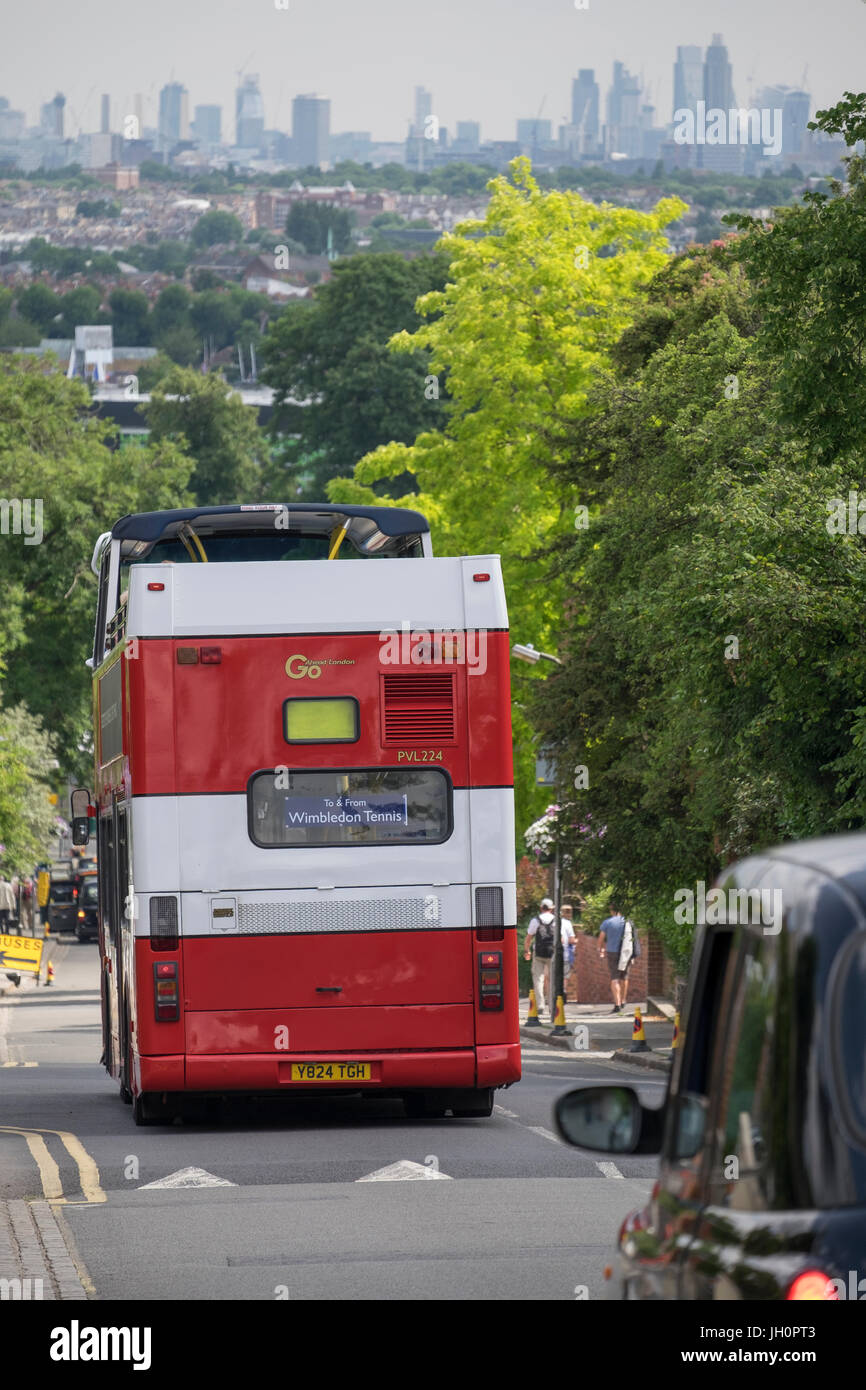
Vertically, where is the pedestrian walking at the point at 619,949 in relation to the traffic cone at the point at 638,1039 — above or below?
below

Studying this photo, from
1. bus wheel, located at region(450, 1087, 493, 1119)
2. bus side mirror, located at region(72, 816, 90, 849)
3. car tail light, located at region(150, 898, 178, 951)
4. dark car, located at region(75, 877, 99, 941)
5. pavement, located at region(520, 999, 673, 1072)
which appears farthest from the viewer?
dark car, located at region(75, 877, 99, 941)

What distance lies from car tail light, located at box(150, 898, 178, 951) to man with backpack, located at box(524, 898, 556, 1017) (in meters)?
22.3

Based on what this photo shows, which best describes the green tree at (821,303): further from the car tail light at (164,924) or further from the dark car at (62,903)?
the dark car at (62,903)

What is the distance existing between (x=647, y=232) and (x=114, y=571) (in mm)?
28119

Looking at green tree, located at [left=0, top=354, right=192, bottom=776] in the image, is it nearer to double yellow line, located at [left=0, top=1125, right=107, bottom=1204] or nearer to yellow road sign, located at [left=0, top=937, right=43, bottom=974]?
yellow road sign, located at [left=0, top=937, right=43, bottom=974]

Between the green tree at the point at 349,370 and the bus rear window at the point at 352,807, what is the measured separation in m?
74.2

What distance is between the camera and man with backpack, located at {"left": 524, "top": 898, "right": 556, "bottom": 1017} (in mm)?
38594

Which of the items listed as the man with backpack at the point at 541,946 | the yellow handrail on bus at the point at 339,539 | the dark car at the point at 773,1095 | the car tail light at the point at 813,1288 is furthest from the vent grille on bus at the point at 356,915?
the man with backpack at the point at 541,946

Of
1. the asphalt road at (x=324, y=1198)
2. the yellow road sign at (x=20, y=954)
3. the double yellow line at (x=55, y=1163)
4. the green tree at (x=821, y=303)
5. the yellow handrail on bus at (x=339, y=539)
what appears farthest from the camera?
the yellow road sign at (x=20, y=954)

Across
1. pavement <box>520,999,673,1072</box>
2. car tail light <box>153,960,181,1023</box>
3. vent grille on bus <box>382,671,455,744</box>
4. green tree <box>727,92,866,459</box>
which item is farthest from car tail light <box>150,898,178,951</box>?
pavement <box>520,999,673,1072</box>

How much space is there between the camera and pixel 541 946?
38.6 meters

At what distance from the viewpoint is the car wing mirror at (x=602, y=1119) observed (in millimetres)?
5191

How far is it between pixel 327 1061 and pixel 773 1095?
12587 mm

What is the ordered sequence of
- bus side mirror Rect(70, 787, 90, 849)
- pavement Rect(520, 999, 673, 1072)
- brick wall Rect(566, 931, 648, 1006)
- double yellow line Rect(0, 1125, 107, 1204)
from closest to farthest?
double yellow line Rect(0, 1125, 107, 1204), bus side mirror Rect(70, 787, 90, 849), pavement Rect(520, 999, 673, 1072), brick wall Rect(566, 931, 648, 1006)
